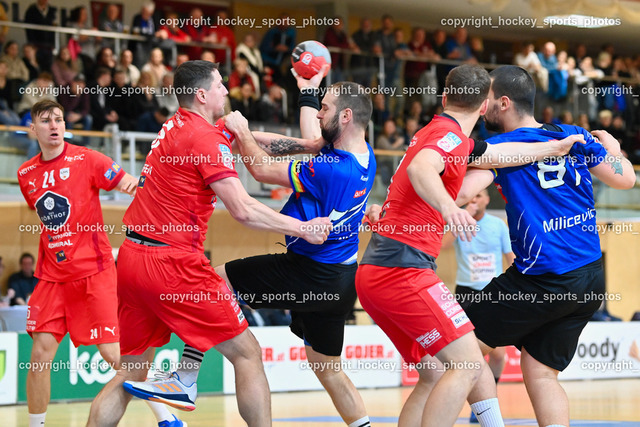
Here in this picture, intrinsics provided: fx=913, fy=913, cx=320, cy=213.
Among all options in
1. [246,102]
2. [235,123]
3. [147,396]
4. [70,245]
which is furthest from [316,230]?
[246,102]

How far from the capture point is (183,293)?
5504mm

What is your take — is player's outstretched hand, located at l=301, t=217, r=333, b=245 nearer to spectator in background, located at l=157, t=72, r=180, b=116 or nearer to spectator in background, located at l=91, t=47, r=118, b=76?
spectator in background, located at l=157, t=72, r=180, b=116

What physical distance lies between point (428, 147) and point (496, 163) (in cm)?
59

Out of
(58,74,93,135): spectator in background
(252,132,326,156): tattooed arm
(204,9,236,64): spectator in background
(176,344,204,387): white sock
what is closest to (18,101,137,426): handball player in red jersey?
(252,132,326,156): tattooed arm

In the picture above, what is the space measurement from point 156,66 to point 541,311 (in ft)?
39.7

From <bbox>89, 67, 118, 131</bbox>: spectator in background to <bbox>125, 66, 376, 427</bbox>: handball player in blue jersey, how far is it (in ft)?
31.7

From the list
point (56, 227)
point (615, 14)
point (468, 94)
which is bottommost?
point (56, 227)

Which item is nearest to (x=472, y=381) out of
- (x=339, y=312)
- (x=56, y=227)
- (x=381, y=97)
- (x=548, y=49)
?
(x=339, y=312)

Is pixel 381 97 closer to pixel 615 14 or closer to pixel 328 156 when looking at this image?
pixel 615 14

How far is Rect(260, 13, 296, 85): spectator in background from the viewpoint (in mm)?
19219

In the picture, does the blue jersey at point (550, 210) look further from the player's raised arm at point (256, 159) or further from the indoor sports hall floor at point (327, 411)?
the indoor sports hall floor at point (327, 411)

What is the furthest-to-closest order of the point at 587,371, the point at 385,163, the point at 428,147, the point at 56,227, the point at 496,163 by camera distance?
the point at 385,163 < the point at 587,371 < the point at 56,227 < the point at 496,163 < the point at 428,147

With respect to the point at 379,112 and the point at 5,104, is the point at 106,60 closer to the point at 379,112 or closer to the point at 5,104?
the point at 5,104

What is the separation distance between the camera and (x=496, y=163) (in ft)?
18.4
